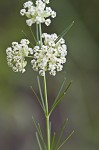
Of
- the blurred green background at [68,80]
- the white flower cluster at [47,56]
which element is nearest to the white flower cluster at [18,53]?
the white flower cluster at [47,56]

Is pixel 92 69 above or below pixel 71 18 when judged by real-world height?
below

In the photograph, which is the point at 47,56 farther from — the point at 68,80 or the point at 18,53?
the point at 68,80

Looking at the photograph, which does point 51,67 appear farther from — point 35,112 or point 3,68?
point 35,112

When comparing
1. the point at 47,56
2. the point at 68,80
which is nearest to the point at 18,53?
the point at 47,56

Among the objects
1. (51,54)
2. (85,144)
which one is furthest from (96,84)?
(51,54)

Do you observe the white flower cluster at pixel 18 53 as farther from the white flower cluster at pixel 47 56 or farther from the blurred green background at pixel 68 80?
the blurred green background at pixel 68 80
